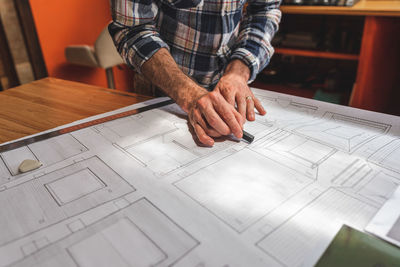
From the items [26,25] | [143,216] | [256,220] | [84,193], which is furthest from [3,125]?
[26,25]

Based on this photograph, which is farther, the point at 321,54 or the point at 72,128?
the point at 321,54

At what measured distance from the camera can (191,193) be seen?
43 cm

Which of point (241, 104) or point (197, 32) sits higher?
point (197, 32)

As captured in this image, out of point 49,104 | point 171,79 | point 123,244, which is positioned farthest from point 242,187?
point 49,104

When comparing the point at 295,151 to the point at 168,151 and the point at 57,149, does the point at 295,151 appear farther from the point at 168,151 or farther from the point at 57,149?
the point at 57,149

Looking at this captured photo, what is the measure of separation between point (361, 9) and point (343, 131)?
48.0 inches

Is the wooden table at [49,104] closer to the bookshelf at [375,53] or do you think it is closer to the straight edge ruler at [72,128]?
the straight edge ruler at [72,128]

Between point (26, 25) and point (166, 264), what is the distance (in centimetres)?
223

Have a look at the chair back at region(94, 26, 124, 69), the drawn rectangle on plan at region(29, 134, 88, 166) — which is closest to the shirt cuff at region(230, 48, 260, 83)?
the drawn rectangle on plan at region(29, 134, 88, 166)

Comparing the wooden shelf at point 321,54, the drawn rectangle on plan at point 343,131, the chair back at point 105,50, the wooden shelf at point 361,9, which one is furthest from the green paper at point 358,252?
the chair back at point 105,50

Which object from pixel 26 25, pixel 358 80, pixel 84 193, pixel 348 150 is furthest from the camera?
pixel 26 25

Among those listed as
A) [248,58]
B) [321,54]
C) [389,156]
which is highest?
[248,58]

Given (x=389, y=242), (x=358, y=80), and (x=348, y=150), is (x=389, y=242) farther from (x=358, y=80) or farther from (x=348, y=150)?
(x=358, y=80)

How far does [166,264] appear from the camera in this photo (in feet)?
1.04
